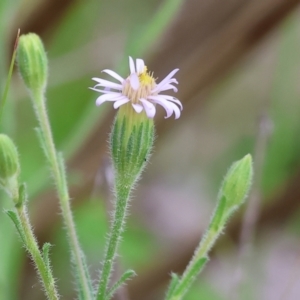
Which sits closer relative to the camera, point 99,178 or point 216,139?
point 99,178

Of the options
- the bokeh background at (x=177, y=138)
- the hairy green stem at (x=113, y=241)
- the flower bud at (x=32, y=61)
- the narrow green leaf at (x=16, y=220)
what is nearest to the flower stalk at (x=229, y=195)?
the hairy green stem at (x=113, y=241)

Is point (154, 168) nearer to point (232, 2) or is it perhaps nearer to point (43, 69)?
point (232, 2)

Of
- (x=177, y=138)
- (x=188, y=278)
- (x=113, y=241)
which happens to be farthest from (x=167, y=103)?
(x=177, y=138)

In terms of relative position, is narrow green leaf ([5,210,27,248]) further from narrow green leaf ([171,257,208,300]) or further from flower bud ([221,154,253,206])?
flower bud ([221,154,253,206])

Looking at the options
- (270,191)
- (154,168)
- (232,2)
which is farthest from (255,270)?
(232,2)

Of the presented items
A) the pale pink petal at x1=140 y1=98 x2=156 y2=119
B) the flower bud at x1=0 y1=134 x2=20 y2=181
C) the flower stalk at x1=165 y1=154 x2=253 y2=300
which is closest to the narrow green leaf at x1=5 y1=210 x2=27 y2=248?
the flower bud at x1=0 y1=134 x2=20 y2=181

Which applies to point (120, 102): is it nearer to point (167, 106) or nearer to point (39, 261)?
point (167, 106)
